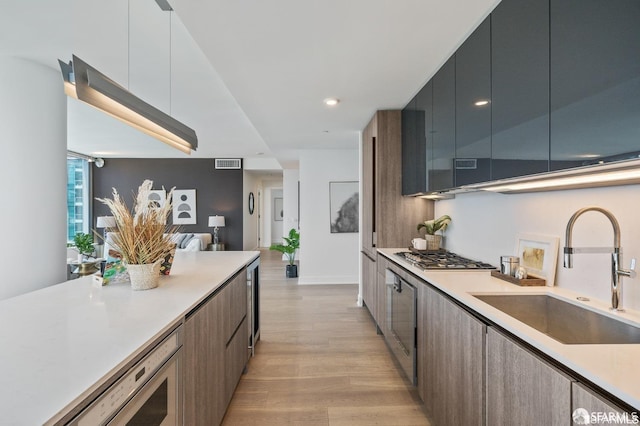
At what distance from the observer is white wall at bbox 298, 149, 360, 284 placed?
5570 millimetres

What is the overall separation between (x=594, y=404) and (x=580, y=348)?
0.19 metres

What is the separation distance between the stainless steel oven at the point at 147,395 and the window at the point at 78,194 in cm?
819

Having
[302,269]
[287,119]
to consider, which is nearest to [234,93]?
[287,119]

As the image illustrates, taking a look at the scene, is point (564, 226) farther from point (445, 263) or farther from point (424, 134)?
point (424, 134)

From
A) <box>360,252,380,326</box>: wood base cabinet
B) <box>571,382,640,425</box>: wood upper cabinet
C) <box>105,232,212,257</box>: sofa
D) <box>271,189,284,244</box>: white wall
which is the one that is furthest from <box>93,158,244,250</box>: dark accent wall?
<box>571,382,640,425</box>: wood upper cabinet

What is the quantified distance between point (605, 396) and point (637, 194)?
93 centimetres

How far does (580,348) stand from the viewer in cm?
88

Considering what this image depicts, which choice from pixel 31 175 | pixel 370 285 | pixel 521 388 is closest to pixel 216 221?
pixel 370 285

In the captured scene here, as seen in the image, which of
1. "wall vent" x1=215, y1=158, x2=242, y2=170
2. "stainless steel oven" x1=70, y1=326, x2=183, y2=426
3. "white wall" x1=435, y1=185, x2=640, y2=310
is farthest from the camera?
"wall vent" x1=215, y1=158, x2=242, y2=170

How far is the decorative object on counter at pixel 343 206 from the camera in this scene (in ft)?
18.3

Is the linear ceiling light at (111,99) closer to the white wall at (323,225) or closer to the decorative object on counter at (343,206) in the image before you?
the white wall at (323,225)

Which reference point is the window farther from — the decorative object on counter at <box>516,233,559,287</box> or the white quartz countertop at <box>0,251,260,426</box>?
the decorative object on counter at <box>516,233,559,287</box>

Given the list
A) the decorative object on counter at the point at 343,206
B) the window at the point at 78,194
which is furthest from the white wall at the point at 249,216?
the window at the point at 78,194

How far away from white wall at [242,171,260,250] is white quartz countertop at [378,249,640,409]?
6974 millimetres
